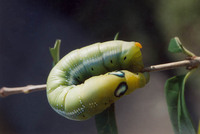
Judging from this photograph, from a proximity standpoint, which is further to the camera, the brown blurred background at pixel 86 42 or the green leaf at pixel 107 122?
the brown blurred background at pixel 86 42

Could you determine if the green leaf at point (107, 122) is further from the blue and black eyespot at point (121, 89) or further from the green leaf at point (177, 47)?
the green leaf at point (177, 47)

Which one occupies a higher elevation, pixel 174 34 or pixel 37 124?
pixel 174 34

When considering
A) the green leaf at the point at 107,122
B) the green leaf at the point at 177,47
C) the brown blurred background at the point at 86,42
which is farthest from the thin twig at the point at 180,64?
the brown blurred background at the point at 86,42

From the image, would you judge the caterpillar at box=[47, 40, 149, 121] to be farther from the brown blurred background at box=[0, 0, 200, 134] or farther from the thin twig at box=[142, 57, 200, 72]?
the brown blurred background at box=[0, 0, 200, 134]

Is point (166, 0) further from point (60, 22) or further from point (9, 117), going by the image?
point (9, 117)

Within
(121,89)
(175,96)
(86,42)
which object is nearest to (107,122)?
(121,89)

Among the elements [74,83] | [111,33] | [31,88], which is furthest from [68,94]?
[111,33]
